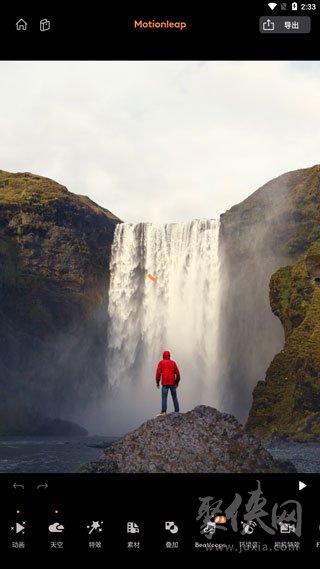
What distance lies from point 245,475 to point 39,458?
1429 inches

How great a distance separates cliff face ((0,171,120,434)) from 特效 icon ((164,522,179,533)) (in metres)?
77.5

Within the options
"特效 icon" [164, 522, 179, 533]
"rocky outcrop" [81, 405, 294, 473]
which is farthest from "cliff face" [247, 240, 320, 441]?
"特效 icon" [164, 522, 179, 533]

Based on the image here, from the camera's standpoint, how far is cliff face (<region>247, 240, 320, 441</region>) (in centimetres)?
4484

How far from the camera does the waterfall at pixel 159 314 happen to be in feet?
254

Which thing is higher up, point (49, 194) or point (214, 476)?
point (49, 194)

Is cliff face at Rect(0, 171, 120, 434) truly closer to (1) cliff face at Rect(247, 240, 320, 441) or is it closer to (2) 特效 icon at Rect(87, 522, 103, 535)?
(1) cliff face at Rect(247, 240, 320, 441)

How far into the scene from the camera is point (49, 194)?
3401 inches
